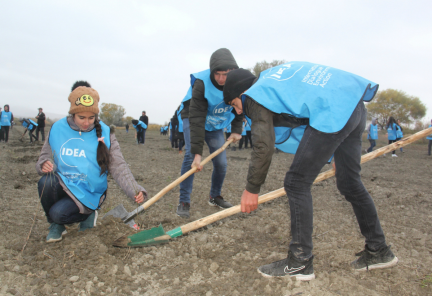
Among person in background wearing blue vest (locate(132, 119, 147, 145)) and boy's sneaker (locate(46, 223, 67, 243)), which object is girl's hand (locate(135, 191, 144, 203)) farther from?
person in background wearing blue vest (locate(132, 119, 147, 145))

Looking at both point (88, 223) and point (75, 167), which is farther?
point (88, 223)

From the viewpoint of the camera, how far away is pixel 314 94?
1695 mm

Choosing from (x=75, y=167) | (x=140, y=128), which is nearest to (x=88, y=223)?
(x=75, y=167)

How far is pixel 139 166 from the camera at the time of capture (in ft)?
23.1

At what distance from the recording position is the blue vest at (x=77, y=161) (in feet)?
7.79

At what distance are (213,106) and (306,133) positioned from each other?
156cm

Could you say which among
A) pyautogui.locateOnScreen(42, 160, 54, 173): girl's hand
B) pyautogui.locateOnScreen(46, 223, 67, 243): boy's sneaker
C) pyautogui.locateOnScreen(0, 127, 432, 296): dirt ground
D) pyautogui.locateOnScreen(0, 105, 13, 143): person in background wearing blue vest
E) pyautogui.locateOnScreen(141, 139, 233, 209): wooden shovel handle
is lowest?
pyautogui.locateOnScreen(0, 127, 432, 296): dirt ground

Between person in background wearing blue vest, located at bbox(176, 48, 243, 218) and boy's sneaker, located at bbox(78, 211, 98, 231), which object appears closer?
boy's sneaker, located at bbox(78, 211, 98, 231)

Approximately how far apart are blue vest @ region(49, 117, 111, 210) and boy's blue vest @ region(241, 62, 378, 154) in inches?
58.5

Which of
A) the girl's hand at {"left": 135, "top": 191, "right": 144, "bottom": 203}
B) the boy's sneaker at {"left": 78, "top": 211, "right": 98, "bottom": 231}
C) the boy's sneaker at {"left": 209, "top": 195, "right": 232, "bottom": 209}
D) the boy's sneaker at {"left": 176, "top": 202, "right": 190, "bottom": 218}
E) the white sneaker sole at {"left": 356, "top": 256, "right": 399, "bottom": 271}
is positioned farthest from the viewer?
the boy's sneaker at {"left": 209, "top": 195, "right": 232, "bottom": 209}

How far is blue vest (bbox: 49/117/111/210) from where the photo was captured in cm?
238

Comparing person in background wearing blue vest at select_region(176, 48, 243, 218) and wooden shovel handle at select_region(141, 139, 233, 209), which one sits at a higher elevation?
person in background wearing blue vest at select_region(176, 48, 243, 218)

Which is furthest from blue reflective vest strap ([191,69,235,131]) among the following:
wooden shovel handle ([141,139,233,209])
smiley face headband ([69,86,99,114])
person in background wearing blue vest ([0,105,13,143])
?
person in background wearing blue vest ([0,105,13,143])

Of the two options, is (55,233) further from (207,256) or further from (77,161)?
(207,256)
